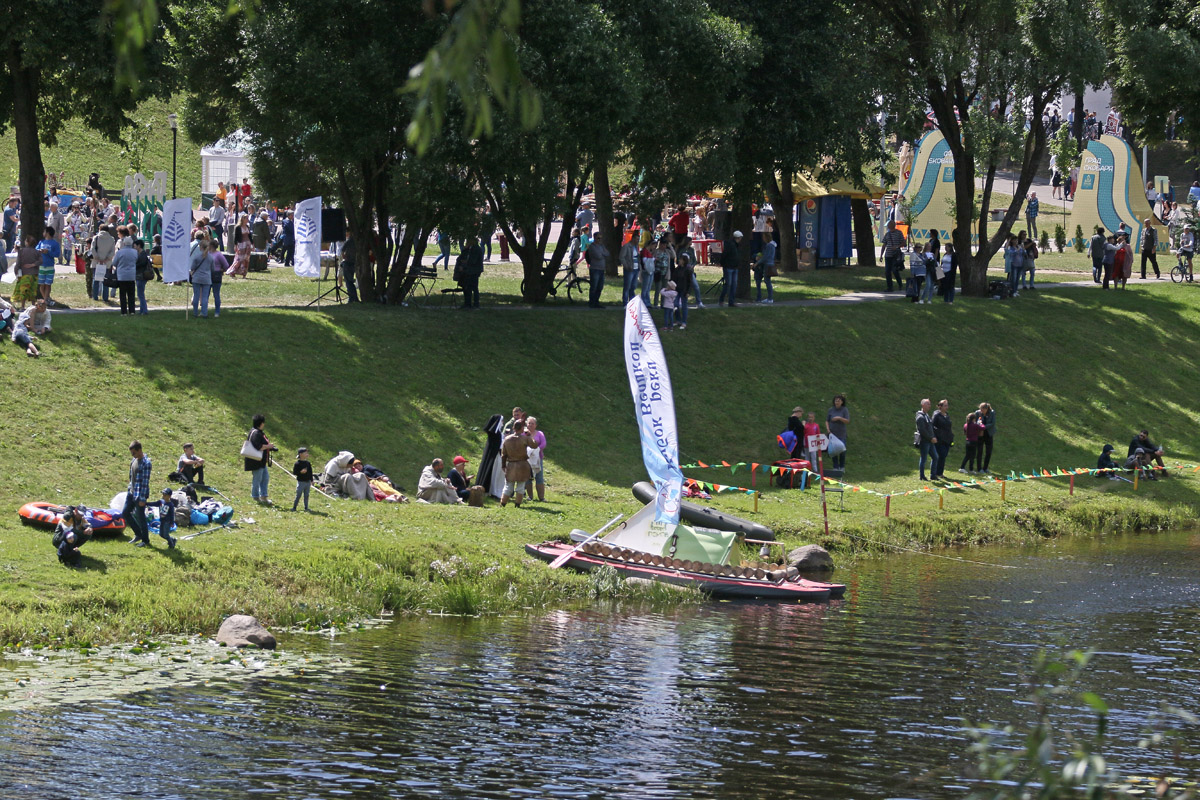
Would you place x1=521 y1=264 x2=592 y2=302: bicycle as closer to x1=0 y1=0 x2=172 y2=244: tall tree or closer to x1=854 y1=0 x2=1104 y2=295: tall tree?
x1=854 y1=0 x2=1104 y2=295: tall tree

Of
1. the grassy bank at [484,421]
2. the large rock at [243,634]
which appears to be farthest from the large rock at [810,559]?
the large rock at [243,634]

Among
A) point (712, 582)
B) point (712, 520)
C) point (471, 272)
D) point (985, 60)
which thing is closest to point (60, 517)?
point (712, 582)

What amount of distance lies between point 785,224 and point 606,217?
28.3ft

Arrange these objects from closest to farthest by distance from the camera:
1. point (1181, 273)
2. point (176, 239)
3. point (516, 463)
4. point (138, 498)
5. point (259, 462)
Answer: point (138, 498)
point (259, 462)
point (516, 463)
point (176, 239)
point (1181, 273)

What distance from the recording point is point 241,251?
44219 mm

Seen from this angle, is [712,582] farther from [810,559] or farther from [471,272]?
[471,272]

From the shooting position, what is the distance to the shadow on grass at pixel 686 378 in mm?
28797

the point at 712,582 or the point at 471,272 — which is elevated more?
the point at 471,272

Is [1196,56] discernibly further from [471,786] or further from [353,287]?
[471,786]

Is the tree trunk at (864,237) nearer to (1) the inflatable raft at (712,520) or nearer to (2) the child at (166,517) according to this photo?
(1) the inflatable raft at (712,520)

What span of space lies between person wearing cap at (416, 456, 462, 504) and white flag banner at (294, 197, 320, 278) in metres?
7.28

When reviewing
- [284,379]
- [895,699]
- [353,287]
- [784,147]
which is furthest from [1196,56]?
[895,699]

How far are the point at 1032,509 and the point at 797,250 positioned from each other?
2364 centimetres

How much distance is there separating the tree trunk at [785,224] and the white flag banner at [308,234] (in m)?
18.1
